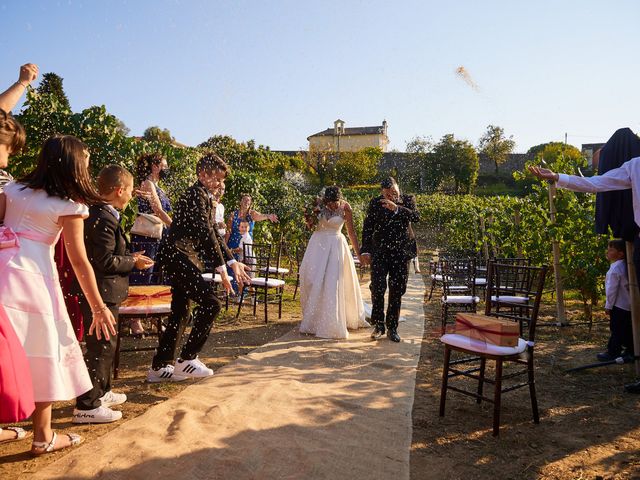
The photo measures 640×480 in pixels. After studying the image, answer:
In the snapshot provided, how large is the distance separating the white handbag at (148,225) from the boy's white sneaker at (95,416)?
2.73 meters

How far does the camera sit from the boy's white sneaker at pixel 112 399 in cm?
364

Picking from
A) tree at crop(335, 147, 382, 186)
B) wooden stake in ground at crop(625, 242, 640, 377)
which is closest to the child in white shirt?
wooden stake in ground at crop(625, 242, 640, 377)

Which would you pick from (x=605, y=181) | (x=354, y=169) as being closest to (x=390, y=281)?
(x=605, y=181)

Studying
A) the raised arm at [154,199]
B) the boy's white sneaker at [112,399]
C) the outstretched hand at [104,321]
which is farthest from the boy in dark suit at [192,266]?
the raised arm at [154,199]

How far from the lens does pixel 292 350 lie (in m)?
5.49

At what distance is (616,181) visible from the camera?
421cm

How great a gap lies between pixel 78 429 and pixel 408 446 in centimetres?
215

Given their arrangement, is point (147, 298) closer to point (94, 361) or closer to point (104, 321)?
point (94, 361)

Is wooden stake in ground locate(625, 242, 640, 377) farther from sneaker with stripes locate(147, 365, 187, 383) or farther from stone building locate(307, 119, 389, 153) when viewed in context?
stone building locate(307, 119, 389, 153)

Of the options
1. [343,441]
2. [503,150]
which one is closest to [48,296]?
[343,441]

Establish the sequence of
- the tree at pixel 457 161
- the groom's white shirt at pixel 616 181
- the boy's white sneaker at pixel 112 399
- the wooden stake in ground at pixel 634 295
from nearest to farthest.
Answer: the boy's white sneaker at pixel 112 399 < the groom's white shirt at pixel 616 181 < the wooden stake in ground at pixel 634 295 < the tree at pixel 457 161

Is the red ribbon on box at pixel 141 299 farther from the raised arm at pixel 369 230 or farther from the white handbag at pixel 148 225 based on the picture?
the raised arm at pixel 369 230

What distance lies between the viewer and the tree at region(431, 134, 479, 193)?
45156 mm

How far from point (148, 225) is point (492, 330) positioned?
4.06m
